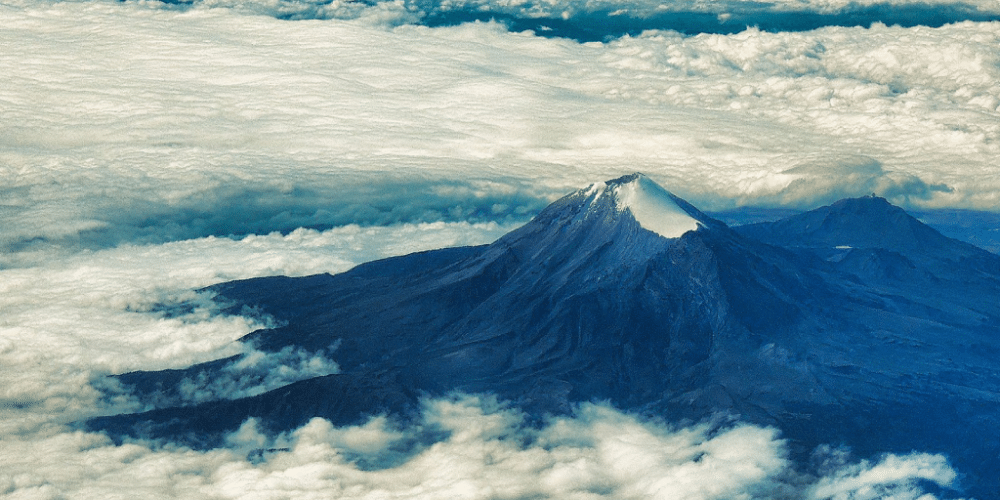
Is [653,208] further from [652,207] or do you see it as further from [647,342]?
[647,342]

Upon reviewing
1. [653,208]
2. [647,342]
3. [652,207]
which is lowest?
[647,342]

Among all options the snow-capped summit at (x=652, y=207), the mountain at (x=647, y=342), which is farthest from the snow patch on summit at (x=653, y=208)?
the mountain at (x=647, y=342)

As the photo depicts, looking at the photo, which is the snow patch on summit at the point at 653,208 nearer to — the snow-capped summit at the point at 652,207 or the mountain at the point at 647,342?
the snow-capped summit at the point at 652,207

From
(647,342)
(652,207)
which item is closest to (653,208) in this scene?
(652,207)

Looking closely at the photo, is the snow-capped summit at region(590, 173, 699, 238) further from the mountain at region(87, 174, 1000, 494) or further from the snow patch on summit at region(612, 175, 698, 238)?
the mountain at region(87, 174, 1000, 494)

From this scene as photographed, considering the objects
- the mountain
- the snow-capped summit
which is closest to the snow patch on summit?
the snow-capped summit

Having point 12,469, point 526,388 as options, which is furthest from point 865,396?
point 12,469
